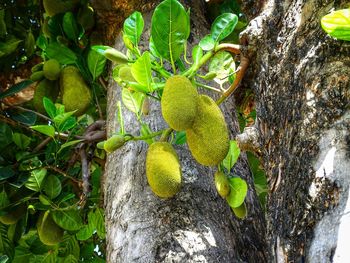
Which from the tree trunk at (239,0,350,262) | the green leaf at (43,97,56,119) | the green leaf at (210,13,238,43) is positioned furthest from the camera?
the green leaf at (43,97,56,119)

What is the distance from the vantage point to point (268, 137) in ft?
2.51

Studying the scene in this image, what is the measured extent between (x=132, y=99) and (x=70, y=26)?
68 centimetres

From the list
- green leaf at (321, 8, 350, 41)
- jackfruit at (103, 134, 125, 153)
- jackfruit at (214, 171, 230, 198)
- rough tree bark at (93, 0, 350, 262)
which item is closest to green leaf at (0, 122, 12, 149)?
rough tree bark at (93, 0, 350, 262)

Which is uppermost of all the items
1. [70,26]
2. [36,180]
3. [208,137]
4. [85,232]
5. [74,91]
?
[208,137]

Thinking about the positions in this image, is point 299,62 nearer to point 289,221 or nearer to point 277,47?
point 277,47

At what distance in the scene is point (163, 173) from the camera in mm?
851

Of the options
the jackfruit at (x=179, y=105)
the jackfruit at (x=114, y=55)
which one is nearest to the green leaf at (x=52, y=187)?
the jackfruit at (x=114, y=55)

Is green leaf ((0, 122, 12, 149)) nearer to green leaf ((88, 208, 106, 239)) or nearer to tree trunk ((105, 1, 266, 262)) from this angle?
green leaf ((88, 208, 106, 239))

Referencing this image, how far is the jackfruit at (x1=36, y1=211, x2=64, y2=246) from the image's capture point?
58.0 inches

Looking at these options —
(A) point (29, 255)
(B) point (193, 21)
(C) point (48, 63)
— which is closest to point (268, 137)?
(B) point (193, 21)

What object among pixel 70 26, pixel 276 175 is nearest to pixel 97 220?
pixel 70 26

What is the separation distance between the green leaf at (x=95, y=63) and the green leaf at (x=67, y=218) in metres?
0.39

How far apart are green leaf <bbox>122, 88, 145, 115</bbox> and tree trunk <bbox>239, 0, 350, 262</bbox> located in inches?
10.1

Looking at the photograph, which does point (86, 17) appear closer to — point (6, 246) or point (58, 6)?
point (58, 6)
